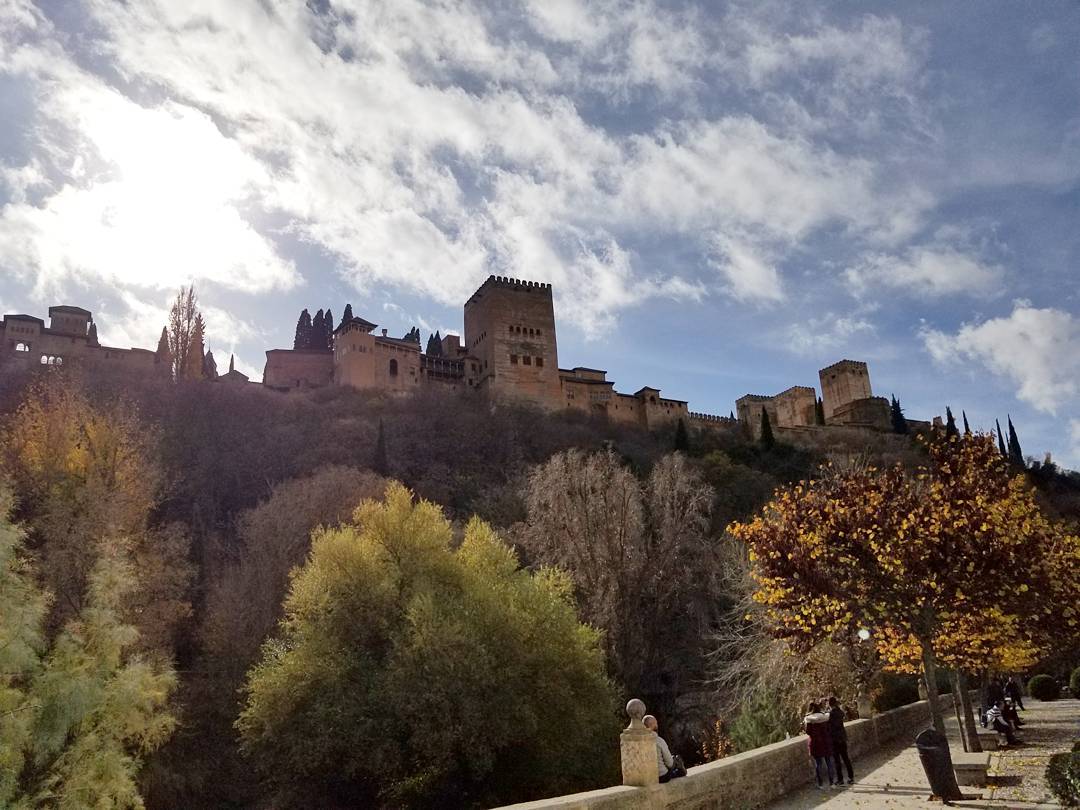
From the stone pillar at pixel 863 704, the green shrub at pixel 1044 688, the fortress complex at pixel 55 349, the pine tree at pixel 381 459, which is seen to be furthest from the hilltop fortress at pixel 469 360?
the stone pillar at pixel 863 704

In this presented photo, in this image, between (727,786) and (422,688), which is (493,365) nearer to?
(422,688)

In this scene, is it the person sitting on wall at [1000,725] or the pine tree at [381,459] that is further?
the pine tree at [381,459]

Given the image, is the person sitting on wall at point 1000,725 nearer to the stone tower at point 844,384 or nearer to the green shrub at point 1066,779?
the green shrub at point 1066,779

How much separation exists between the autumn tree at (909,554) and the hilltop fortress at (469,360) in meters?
56.0

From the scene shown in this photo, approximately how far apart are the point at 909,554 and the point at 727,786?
4.63 metres

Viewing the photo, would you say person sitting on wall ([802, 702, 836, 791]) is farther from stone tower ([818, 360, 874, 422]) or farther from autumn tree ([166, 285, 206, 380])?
stone tower ([818, 360, 874, 422])

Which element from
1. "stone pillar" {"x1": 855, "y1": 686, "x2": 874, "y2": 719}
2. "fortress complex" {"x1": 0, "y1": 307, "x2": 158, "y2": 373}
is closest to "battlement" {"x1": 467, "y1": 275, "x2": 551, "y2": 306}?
"fortress complex" {"x1": 0, "y1": 307, "x2": 158, "y2": 373}

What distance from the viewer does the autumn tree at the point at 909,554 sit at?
37.6ft

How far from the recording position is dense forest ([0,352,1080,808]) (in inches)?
685

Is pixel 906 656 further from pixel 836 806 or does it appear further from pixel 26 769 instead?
pixel 26 769

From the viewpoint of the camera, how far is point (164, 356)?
61.2m

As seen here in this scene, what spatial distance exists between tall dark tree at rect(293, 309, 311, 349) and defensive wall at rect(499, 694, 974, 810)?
70.5 m

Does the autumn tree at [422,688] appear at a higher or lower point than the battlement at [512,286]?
lower

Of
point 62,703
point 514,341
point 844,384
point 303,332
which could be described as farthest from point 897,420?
point 62,703
